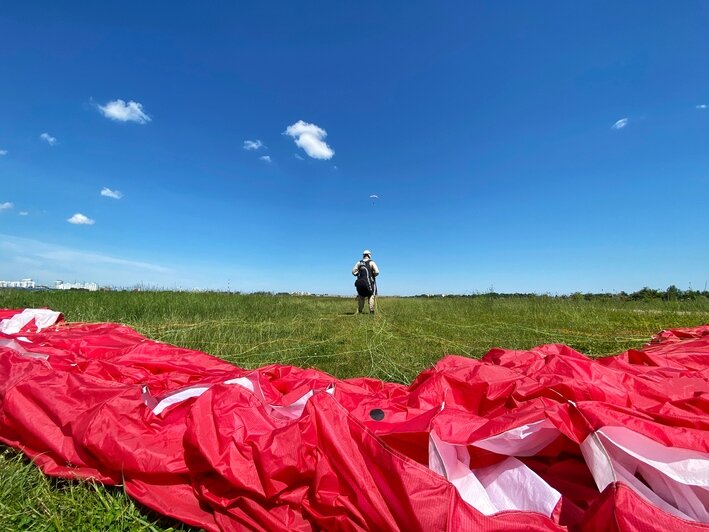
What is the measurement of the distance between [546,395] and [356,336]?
3.49m

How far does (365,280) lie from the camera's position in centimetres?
872

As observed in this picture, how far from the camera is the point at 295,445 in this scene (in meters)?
1.24

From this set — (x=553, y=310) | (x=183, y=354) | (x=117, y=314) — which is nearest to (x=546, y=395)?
(x=183, y=354)

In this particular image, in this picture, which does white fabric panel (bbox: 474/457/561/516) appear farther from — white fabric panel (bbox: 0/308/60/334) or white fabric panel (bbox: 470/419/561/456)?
white fabric panel (bbox: 0/308/60/334)

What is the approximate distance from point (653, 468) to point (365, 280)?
25.1 ft

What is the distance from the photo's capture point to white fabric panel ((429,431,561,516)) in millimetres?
1085

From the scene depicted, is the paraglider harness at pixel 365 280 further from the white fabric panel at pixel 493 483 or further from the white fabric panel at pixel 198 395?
the white fabric panel at pixel 493 483

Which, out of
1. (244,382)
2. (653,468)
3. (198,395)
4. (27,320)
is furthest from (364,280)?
(653,468)

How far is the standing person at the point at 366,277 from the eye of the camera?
8758mm

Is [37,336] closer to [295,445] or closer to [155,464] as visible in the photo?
[155,464]

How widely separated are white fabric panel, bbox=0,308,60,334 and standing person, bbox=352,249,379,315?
6058 millimetres

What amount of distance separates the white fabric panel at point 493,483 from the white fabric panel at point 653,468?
0.61 ft

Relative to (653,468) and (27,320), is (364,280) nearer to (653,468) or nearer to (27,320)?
(27,320)

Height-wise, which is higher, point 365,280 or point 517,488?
point 365,280
